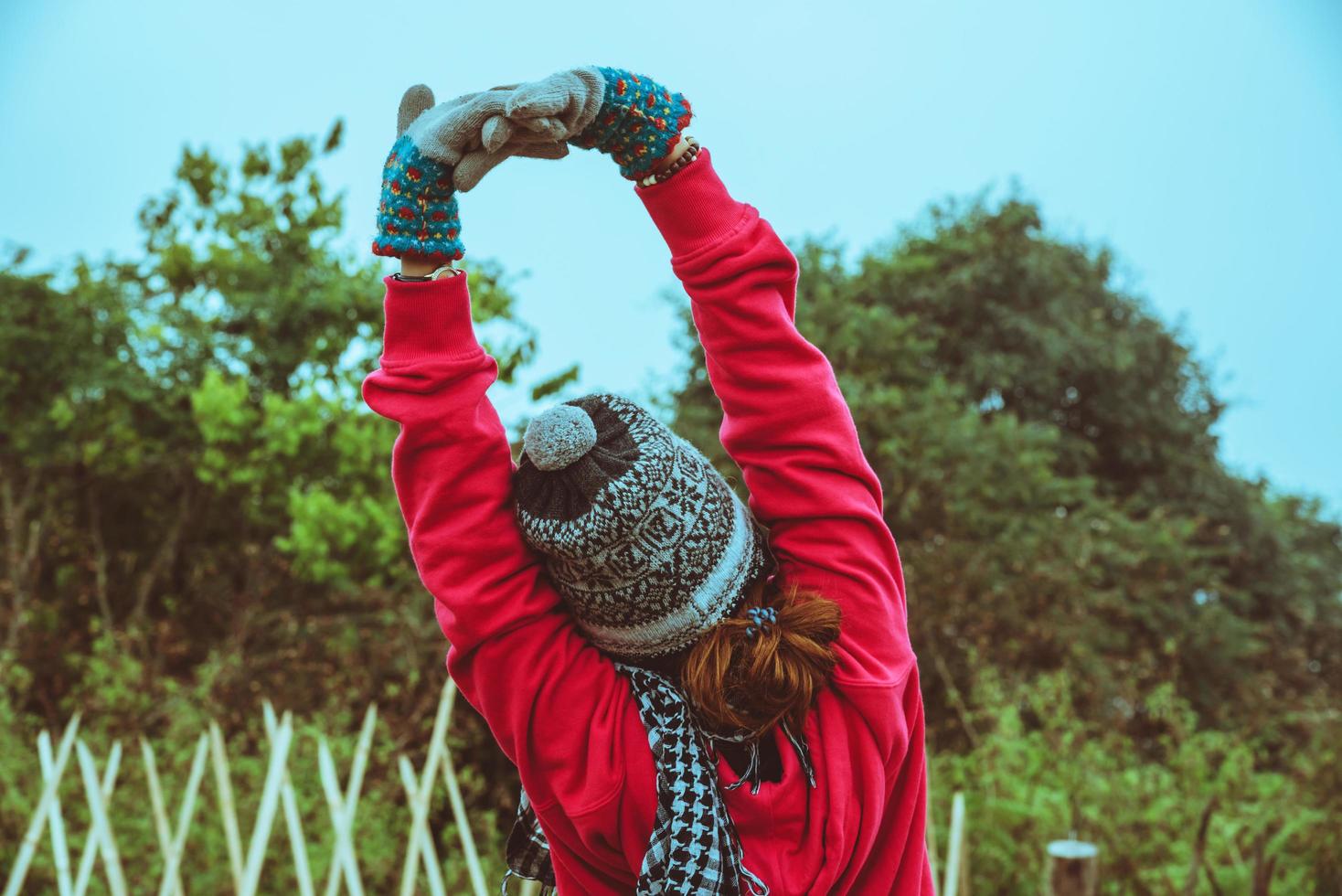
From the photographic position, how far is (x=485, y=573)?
1.09 meters

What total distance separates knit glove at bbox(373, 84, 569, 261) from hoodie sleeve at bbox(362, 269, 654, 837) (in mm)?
48

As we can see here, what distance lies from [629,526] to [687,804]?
283 millimetres

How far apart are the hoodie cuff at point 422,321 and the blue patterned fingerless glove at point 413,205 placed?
35mm

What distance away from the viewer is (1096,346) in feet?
28.9

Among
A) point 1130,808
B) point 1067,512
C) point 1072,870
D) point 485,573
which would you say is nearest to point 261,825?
point 1072,870

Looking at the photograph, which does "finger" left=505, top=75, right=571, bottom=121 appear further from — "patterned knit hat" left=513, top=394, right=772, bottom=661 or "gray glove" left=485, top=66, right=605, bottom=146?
"patterned knit hat" left=513, top=394, right=772, bottom=661

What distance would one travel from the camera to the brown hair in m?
1.09

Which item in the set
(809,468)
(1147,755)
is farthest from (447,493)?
(1147,755)

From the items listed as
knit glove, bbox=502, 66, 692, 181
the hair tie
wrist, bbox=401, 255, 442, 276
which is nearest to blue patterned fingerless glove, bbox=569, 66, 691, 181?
knit glove, bbox=502, 66, 692, 181

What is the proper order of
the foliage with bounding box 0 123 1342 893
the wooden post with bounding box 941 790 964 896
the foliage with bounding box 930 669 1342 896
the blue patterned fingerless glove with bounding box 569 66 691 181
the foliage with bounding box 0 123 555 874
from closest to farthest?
the blue patterned fingerless glove with bounding box 569 66 691 181 < the wooden post with bounding box 941 790 964 896 < the foliage with bounding box 930 669 1342 896 < the foliage with bounding box 0 123 1342 893 < the foliage with bounding box 0 123 555 874

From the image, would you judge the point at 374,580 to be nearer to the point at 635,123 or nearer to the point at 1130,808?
the point at 1130,808

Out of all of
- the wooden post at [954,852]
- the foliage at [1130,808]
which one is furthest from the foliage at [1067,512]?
the wooden post at [954,852]

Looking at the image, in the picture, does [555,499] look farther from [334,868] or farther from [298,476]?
[298,476]

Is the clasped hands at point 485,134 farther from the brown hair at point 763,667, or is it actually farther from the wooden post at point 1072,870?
the wooden post at point 1072,870
